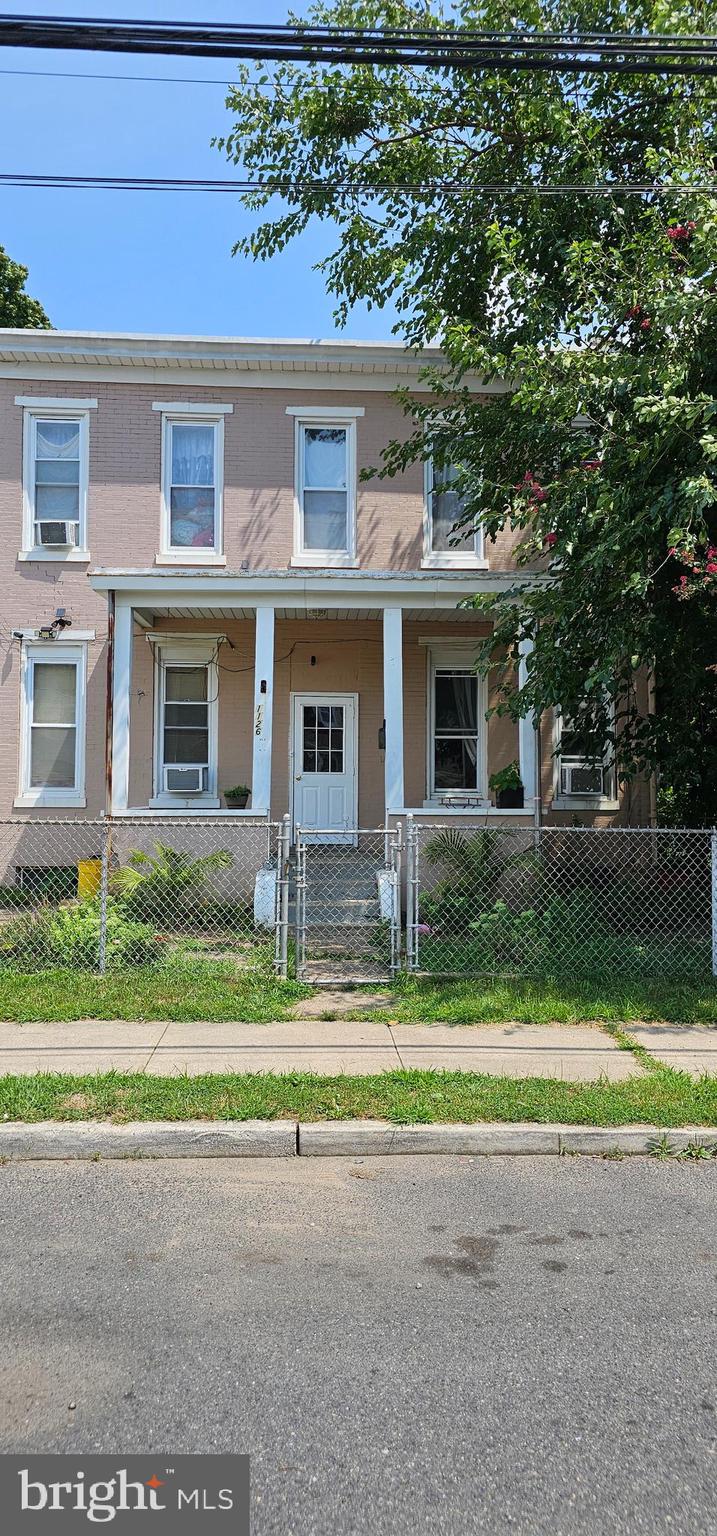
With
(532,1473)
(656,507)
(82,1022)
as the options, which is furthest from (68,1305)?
(656,507)

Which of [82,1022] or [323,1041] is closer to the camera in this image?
[323,1041]

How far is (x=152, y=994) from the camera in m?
7.30

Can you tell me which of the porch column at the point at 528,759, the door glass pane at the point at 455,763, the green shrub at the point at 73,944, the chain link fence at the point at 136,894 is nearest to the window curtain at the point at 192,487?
the chain link fence at the point at 136,894

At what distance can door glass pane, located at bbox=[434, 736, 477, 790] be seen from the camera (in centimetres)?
1360

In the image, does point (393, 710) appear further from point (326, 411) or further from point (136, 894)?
point (326, 411)

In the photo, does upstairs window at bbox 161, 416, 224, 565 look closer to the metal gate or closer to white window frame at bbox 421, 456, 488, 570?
white window frame at bbox 421, 456, 488, 570

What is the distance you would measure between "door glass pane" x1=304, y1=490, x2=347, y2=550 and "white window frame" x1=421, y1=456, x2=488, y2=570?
A: 118 cm

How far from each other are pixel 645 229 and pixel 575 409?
2884 mm

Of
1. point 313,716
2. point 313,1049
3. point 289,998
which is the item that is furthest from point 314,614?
point 313,1049

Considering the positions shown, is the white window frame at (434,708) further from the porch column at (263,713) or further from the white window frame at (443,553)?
the porch column at (263,713)

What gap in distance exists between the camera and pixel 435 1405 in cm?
279

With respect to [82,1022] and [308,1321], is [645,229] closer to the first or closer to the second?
[82,1022]

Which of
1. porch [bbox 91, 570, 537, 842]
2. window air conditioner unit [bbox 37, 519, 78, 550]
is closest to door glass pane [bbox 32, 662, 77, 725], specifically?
porch [bbox 91, 570, 537, 842]

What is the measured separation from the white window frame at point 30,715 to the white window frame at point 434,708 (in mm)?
4976
